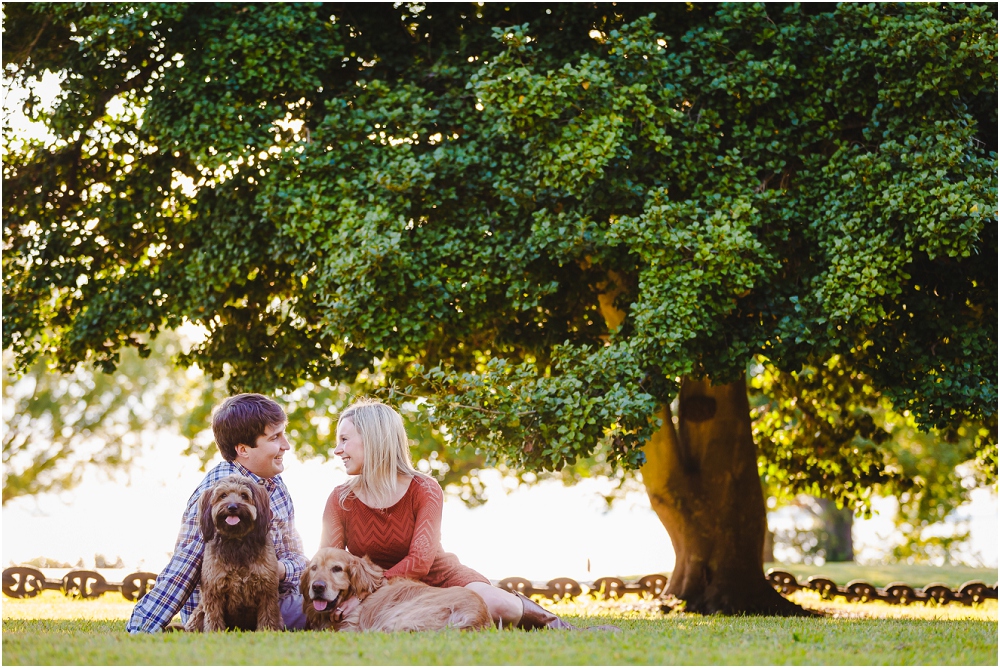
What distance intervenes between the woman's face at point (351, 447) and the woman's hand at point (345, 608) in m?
0.89

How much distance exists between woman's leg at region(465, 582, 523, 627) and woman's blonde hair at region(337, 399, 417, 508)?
2.80 ft

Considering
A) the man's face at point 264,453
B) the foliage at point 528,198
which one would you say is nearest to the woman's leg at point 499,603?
the man's face at point 264,453

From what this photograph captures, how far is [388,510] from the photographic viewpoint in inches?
264

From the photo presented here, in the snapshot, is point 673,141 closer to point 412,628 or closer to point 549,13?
point 549,13

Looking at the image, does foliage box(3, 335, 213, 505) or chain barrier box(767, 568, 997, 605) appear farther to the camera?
foliage box(3, 335, 213, 505)

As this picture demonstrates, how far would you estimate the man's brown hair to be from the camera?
6.55 m

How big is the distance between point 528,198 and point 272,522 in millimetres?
5267

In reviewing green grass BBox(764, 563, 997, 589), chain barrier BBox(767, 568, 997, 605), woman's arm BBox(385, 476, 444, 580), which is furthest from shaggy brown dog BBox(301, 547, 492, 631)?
green grass BBox(764, 563, 997, 589)

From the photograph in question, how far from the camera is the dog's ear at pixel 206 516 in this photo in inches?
236

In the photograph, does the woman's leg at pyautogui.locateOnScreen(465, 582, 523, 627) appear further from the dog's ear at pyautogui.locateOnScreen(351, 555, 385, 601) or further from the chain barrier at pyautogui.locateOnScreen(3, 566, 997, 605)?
the chain barrier at pyautogui.locateOnScreen(3, 566, 997, 605)

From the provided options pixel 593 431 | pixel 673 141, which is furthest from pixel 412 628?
pixel 673 141

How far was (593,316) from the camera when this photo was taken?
1212 cm

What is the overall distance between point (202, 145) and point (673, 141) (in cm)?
508

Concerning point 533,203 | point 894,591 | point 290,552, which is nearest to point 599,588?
point 894,591
